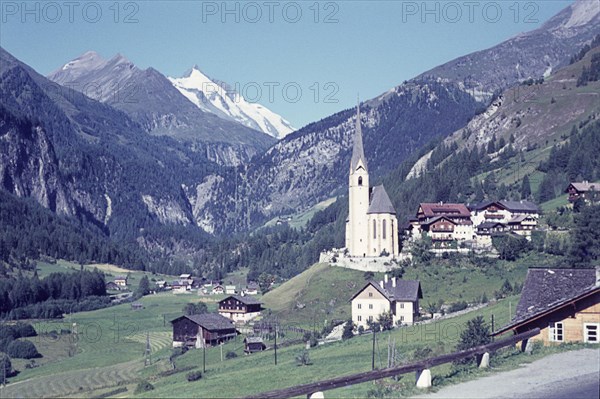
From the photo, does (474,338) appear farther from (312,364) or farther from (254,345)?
(254,345)

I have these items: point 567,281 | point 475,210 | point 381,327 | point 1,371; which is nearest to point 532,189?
point 475,210

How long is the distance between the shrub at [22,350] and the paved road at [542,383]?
314 feet

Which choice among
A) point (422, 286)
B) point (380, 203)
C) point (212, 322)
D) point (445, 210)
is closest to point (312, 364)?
point (422, 286)

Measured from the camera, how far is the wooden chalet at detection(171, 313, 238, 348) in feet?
369

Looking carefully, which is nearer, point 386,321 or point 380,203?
point 386,321

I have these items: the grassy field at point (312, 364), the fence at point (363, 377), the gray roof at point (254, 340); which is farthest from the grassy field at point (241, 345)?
the gray roof at point (254, 340)

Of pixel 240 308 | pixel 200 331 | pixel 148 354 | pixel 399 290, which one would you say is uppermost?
pixel 399 290

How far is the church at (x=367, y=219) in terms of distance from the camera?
13762 cm

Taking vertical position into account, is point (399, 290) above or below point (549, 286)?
below

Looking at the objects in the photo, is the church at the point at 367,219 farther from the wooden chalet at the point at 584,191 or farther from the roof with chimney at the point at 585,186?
the roof with chimney at the point at 585,186

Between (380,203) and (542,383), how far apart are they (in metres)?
111

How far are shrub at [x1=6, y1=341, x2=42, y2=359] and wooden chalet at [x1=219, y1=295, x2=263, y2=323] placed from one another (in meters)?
27.5

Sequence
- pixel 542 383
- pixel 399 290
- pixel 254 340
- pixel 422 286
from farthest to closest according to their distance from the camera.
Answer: pixel 422 286, pixel 399 290, pixel 254 340, pixel 542 383

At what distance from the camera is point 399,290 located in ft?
342
